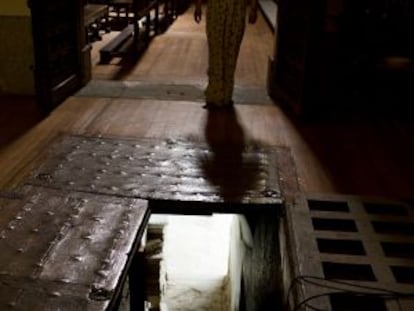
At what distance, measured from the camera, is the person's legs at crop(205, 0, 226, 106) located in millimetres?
4078

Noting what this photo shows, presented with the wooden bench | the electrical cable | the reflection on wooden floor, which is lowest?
the reflection on wooden floor

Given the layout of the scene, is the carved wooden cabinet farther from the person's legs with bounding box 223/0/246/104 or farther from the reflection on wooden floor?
the reflection on wooden floor

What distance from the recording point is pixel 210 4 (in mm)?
4094

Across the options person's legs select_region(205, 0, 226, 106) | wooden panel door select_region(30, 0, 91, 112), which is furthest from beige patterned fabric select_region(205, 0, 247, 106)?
wooden panel door select_region(30, 0, 91, 112)

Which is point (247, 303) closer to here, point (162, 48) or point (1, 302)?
point (1, 302)

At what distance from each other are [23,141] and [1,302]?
173 centimetres

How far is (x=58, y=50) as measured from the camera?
4258 millimetres

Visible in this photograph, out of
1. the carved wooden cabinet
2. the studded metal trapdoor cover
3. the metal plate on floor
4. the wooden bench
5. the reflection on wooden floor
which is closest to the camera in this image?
the metal plate on floor

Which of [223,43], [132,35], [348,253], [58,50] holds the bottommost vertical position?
[348,253]

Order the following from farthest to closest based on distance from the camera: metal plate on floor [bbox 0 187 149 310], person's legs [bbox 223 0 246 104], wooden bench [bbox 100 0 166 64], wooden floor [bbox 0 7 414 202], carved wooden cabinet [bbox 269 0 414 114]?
wooden bench [bbox 100 0 166 64]
carved wooden cabinet [bbox 269 0 414 114]
person's legs [bbox 223 0 246 104]
wooden floor [bbox 0 7 414 202]
metal plate on floor [bbox 0 187 149 310]

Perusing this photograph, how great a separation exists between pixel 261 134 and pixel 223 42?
84cm

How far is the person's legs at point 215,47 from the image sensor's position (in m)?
4.08

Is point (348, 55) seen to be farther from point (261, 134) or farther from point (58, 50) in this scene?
point (58, 50)

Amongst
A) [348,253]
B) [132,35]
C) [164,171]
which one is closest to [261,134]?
[164,171]
